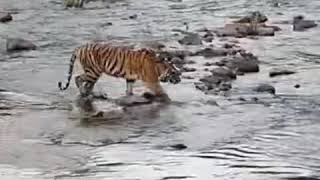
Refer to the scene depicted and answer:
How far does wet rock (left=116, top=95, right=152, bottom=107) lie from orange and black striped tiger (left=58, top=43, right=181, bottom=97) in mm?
165

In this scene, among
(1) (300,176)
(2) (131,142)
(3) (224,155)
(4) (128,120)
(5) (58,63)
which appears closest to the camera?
(1) (300,176)

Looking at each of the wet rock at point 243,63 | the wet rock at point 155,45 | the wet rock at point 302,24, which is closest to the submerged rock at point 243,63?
the wet rock at point 243,63

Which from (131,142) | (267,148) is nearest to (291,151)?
(267,148)

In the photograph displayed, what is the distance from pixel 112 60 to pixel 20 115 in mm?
1569

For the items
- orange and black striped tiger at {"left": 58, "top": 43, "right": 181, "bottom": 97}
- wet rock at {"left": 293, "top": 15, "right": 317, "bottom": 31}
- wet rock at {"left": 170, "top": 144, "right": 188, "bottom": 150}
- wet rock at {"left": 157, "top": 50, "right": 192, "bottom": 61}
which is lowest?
wet rock at {"left": 157, "top": 50, "right": 192, "bottom": 61}

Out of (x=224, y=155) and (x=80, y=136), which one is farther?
(x=80, y=136)

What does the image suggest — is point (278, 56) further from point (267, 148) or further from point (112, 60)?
point (267, 148)

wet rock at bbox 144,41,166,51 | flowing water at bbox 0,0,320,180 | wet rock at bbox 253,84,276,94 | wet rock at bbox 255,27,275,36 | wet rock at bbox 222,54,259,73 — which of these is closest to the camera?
flowing water at bbox 0,0,320,180

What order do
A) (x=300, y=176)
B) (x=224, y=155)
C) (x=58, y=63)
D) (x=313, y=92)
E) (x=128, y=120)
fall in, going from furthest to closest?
1. (x=58, y=63)
2. (x=313, y=92)
3. (x=128, y=120)
4. (x=224, y=155)
5. (x=300, y=176)

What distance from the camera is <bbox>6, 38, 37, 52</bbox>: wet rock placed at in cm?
1563

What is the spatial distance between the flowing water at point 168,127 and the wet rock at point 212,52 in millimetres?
443

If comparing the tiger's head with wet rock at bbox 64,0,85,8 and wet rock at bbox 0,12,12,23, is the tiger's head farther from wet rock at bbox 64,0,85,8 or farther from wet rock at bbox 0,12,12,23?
wet rock at bbox 64,0,85,8

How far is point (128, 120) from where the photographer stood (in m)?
10.8

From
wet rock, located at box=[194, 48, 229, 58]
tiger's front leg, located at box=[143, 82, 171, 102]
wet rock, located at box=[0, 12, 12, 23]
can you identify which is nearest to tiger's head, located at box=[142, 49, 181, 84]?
tiger's front leg, located at box=[143, 82, 171, 102]
